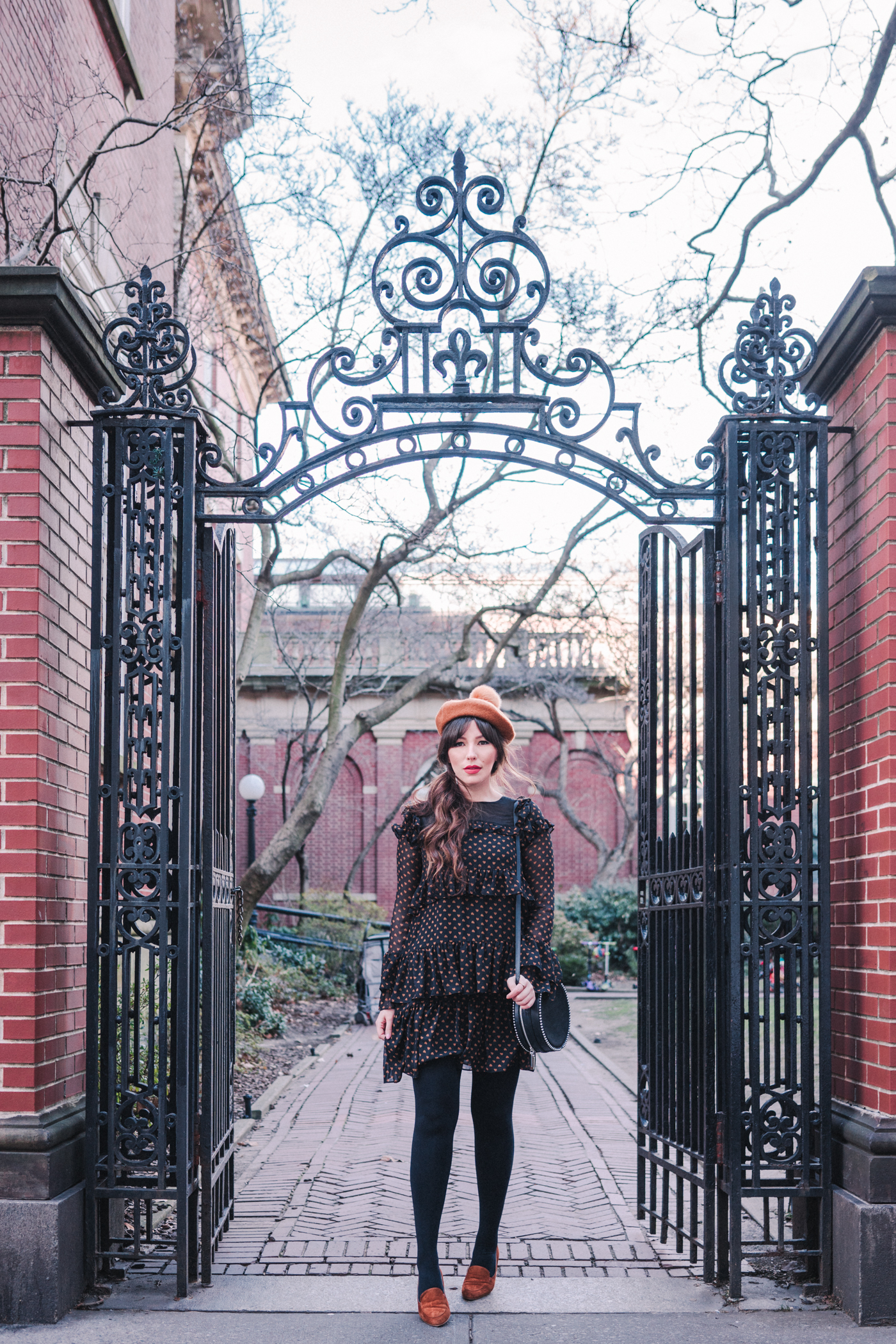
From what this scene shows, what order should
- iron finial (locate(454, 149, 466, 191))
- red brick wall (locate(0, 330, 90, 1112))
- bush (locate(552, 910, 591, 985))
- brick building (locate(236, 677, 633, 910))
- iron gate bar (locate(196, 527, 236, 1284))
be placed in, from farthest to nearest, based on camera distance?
brick building (locate(236, 677, 633, 910)), bush (locate(552, 910, 591, 985)), iron finial (locate(454, 149, 466, 191)), iron gate bar (locate(196, 527, 236, 1284)), red brick wall (locate(0, 330, 90, 1112))

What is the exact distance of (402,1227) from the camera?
527 centimetres

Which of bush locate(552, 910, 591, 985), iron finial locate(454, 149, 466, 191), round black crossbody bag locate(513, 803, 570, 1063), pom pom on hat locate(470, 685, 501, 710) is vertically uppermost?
iron finial locate(454, 149, 466, 191)

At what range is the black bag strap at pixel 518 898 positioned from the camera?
405cm

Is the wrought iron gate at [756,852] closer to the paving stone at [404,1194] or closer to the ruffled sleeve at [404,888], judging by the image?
the paving stone at [404,1194]

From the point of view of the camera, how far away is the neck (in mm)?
4301

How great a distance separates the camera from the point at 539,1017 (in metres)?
3.96

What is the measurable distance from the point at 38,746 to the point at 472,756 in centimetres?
144

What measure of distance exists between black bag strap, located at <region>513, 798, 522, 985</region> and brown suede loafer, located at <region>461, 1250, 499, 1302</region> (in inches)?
41.5

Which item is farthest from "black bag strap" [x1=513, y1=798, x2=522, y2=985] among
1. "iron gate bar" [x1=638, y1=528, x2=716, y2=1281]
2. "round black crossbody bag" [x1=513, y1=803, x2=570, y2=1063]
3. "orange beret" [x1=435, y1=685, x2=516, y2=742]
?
"iron gate bar" [x1=638, y1=528, x2=716, y2=1281]

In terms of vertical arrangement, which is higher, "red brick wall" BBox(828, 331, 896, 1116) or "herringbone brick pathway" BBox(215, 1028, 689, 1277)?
"red brick wall" BBox(828, 331, 896, 1116)

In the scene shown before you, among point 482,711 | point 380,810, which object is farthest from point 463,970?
point 380,810

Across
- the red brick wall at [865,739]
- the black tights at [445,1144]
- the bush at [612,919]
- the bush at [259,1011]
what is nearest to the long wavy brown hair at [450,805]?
the black tights at [445,1144]

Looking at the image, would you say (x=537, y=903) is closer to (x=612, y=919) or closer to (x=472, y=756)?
(x=472, y=756)

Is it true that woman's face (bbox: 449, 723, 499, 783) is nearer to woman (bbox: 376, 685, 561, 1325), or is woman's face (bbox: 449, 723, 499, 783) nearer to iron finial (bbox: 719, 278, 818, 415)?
woman (bbox: 376, 685, 561, 1325)
